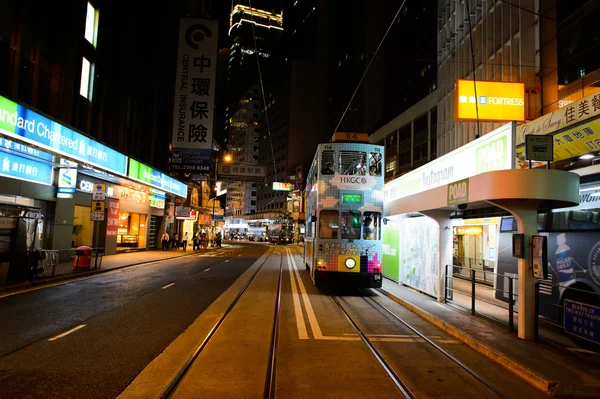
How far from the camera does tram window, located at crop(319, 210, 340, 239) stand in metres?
12.4

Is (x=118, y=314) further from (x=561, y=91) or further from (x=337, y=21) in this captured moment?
(x=337, y=21)

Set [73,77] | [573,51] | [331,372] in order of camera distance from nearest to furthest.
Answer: [331,372]
[573,51]
[73,77]

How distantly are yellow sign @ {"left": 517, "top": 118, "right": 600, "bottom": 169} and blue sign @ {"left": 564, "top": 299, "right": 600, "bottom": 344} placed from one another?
512 centimetres

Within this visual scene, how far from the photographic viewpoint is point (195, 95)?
21.2 metres

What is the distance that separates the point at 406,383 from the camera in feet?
16.4

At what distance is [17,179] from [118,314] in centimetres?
1102

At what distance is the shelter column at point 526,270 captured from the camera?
279 inches

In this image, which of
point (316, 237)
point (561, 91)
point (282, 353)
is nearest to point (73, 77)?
point (316, 237)

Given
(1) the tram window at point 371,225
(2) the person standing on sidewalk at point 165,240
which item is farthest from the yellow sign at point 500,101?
(2) the person standing on sidewalk at point 165,240

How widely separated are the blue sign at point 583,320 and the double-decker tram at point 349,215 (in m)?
5.89

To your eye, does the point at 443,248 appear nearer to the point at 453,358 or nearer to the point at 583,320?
the point at 583,320

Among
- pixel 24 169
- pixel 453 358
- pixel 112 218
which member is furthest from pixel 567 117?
pixel 112 218

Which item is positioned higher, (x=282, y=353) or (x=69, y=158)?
(x=69, y=158)

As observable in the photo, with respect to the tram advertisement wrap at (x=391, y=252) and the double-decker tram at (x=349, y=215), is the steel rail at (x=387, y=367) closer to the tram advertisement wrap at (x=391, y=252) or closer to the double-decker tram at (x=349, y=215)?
the double-decker tram at (x=349, y=215)
